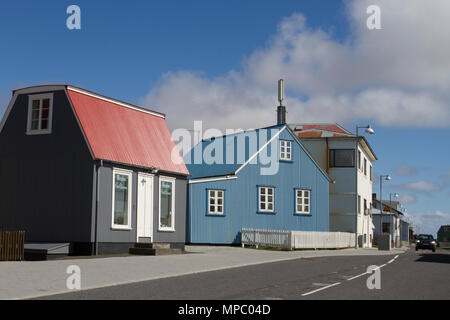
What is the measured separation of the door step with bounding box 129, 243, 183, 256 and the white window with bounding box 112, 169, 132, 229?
957 mm

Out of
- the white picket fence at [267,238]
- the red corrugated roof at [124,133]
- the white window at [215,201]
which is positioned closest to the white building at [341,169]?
the white picket fence at [267,238]

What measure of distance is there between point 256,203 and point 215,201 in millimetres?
3280

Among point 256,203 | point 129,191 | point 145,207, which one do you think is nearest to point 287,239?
point 256,203

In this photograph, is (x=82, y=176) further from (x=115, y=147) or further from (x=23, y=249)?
(x=23, y=249)

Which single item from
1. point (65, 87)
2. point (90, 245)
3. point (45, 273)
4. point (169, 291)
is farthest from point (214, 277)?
point (65, 87)

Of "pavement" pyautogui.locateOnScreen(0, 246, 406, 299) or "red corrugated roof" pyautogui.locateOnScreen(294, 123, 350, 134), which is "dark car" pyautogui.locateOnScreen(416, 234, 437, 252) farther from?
"pavement" pyautogui.locateOnScreen(0, 246, 406, 299)

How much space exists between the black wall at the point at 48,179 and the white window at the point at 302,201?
1932 cm

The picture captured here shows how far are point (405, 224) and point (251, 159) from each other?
339 ft

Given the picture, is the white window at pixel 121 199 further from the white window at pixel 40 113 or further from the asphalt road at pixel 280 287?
the asphalt road at pixel 280 287

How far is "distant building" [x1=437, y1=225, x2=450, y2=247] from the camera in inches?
4065

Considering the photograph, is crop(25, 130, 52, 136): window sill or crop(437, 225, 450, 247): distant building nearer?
crop(25, 130, 52, 136): window sill

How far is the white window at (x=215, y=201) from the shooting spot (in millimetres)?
35188

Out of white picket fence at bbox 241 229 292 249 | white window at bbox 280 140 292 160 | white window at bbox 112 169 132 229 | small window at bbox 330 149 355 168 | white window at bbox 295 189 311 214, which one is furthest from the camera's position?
small window at bbox 330 149 355 168

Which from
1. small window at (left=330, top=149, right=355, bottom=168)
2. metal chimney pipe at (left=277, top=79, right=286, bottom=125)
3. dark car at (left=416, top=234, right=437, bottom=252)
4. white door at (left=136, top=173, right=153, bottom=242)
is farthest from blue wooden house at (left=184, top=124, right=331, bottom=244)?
dark car at (left=416, top=234, right=437, bottom=252)
